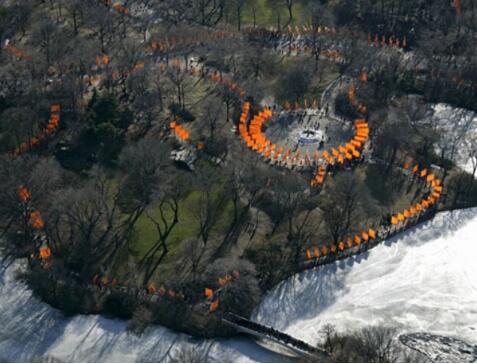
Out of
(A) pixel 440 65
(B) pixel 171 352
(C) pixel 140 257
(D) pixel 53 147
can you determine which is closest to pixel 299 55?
(A) pixel 440 65

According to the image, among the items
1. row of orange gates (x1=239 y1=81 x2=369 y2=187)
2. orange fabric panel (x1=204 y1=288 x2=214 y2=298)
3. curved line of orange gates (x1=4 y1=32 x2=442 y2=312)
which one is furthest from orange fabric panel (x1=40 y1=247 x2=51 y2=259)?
row of orange gates (x1=239 y1=81 x2=369 y2=187)

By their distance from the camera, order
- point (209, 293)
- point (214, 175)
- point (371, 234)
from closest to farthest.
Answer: point (209, 293) < point (371, 234) < point (214, 175)

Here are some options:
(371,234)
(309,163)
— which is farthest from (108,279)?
(309,163)

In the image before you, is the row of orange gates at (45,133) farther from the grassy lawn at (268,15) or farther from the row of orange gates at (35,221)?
the grassy lawn at (268,15)

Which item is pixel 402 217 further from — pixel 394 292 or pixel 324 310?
pixel 324 310

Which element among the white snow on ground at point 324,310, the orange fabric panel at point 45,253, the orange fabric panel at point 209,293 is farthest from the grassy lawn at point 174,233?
the white snow on ground at point 324,310

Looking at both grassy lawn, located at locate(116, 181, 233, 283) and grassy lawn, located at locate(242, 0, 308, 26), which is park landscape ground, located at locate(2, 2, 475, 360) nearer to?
grassy lawn, located at locate(116, 181, 233, 283)

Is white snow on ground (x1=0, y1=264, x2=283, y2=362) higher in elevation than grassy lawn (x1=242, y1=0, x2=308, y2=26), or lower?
lower
